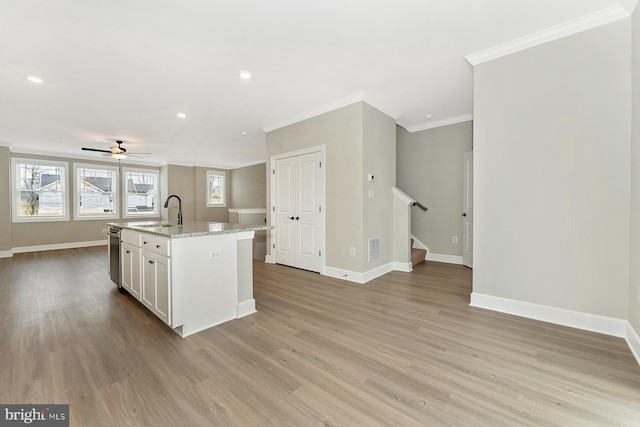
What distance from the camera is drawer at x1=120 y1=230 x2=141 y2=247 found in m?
2.83

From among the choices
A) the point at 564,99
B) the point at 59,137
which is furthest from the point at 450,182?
the point at 59,137

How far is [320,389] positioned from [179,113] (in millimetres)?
4591

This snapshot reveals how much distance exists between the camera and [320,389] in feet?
5.31

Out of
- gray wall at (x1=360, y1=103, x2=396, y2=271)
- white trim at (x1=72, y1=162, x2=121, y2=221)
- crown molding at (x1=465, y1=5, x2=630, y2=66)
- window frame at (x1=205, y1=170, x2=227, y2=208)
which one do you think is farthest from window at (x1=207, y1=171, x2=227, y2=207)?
crown molding at (x1=465, y1=5, x2=630, y2=66)

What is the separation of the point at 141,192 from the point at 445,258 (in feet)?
29.8

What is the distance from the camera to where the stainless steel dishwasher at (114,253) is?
352 centimetres

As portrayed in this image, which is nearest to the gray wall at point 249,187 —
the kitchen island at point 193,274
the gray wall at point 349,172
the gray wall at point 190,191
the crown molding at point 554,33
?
the gray wall at point 190,191

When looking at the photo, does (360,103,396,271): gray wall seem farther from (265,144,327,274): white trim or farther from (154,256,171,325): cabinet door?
(154,256,171,325): cabinet door

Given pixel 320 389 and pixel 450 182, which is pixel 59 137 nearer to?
pixel 320 389

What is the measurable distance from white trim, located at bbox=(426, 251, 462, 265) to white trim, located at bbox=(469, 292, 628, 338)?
2175 millimetres

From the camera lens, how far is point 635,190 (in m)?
2.03

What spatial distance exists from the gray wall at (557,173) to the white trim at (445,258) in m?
2.19

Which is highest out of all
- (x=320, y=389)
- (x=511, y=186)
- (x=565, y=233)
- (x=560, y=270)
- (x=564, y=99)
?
(x=564, y=99)

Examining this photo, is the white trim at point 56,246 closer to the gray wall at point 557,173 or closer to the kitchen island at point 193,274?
the kitchen island at point 193,274
